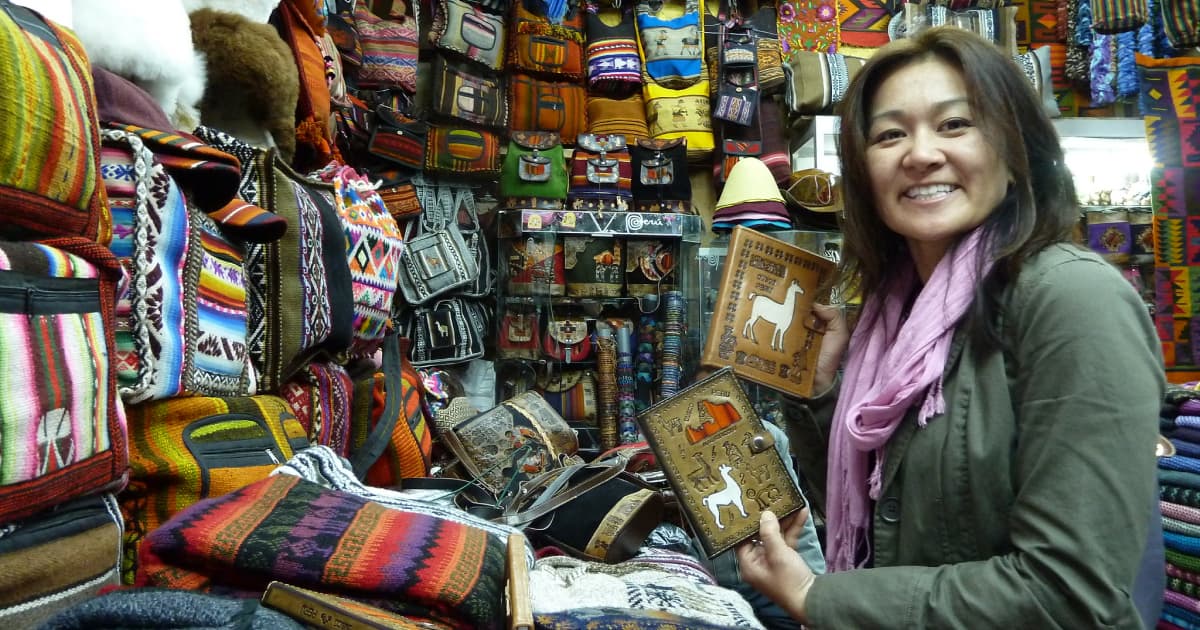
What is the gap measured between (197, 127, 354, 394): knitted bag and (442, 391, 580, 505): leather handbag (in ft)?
4.14

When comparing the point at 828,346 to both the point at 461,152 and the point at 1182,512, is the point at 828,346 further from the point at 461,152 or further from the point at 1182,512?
the point at 461,152

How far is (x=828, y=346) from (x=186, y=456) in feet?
3.31

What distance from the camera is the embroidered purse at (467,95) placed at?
4.43m

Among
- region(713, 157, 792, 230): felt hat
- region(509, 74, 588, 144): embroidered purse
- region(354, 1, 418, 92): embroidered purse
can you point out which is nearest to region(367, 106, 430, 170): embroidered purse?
region(354, 1, 418, 92): embroidered purse

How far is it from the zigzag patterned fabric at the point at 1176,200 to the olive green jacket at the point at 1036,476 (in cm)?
390

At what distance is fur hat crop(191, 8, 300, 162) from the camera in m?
1.76

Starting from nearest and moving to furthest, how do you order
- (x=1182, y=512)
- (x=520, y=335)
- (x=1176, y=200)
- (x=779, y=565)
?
(x=779, y=565), (x=1182, y=512), (x=1176, y=200), (x=520, y=335)

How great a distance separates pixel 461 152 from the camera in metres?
4.41

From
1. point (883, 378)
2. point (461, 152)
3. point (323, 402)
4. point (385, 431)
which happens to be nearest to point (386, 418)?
point (385, 431)

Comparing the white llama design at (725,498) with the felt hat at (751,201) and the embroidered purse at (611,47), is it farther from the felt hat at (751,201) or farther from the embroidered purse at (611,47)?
the embroidered purse at (611,47)

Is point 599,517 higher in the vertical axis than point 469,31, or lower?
lower

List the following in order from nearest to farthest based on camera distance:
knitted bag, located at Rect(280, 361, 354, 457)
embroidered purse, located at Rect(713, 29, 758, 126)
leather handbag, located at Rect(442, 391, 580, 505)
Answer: knitted bag, located at Rect(280, 361, 354, 457), leather handbag, located at Rect(442, 391, 580, 505), embroidered purse, located at Rect(713, 29, 758, 126)

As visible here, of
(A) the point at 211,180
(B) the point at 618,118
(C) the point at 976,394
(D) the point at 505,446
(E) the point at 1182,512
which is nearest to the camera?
(C) the point at 976,394

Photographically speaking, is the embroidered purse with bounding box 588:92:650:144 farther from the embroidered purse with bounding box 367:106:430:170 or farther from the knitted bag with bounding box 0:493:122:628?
the knitted bag with bounding box 0:493:122:628
